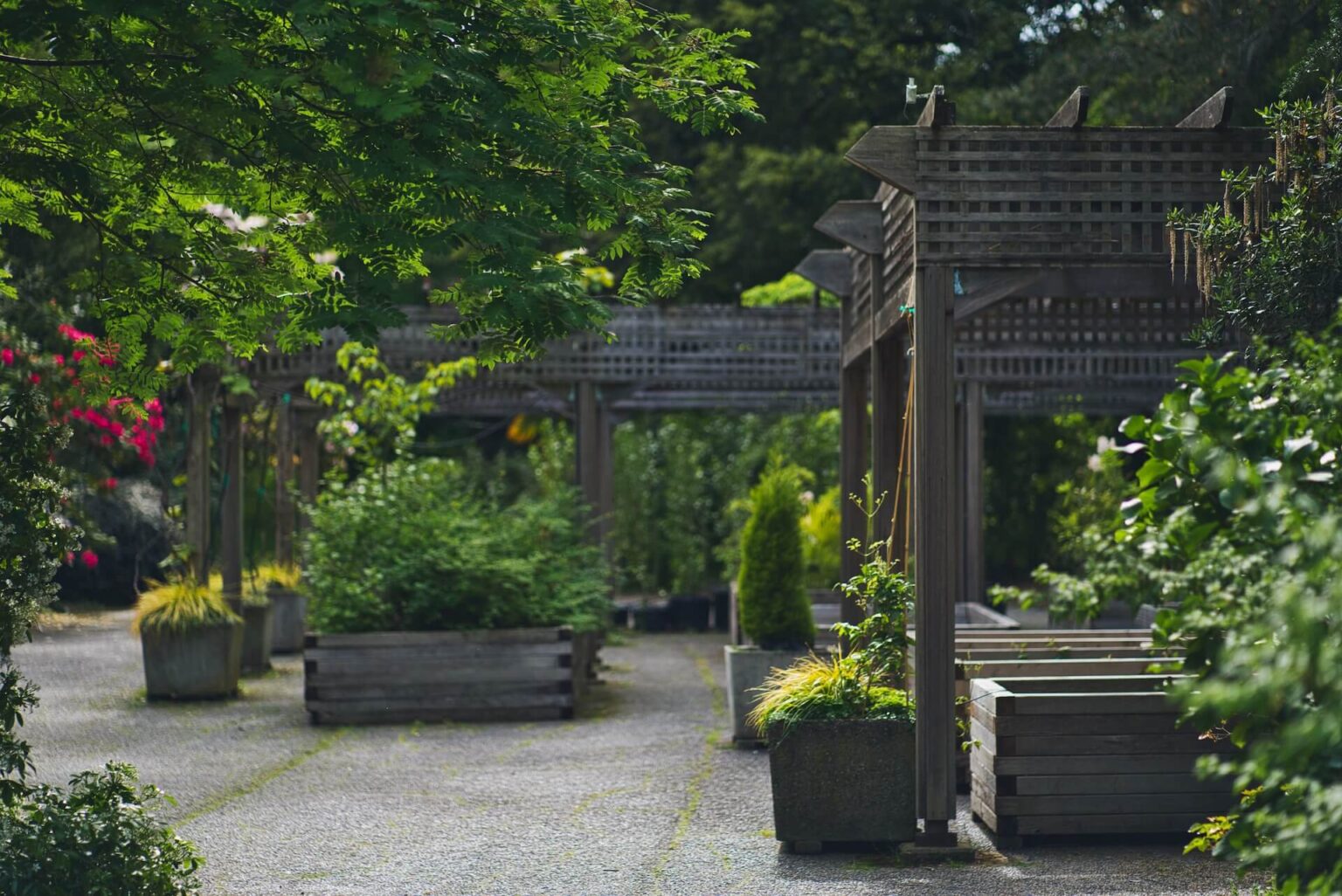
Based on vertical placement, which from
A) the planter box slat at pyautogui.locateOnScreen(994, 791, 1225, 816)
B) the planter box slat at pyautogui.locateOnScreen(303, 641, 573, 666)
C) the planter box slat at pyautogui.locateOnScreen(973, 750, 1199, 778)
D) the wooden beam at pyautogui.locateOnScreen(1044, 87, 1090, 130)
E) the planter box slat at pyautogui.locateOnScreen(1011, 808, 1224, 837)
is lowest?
the planter box slat at pyautogui.locateOnScreen(1011, 808, 1224, 837)

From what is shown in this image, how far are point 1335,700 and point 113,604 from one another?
22.1 meters

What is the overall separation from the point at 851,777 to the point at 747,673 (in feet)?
9.85

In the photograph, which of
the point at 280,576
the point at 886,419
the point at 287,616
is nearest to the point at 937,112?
the point at 886,419

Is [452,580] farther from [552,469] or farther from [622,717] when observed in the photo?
[552,469]

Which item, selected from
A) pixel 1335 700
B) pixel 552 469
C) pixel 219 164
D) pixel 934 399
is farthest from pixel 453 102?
pixel 552 469

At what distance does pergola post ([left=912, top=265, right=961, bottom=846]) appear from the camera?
21.0 ft

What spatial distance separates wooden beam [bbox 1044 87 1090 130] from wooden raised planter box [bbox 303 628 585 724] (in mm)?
5800

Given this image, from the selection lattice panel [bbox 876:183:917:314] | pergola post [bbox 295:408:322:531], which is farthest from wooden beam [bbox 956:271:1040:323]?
pergola post [bbox 295:408:322:531]

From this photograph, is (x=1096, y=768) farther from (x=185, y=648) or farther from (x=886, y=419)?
(x=185, y=648)

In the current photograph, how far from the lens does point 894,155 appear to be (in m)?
6.36

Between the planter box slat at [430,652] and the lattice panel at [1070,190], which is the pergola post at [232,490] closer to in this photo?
the planter box slat at [430,652]

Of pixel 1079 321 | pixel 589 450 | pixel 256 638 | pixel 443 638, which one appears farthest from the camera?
pixel 589 450

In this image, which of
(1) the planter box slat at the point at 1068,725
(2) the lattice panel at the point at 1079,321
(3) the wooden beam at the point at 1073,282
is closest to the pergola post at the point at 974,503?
(2) the lattice panel at the point at 1079,321

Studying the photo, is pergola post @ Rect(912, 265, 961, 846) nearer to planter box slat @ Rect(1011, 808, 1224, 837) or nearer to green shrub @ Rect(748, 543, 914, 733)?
green shrub @ Rect(748, 543, 914, 733)
